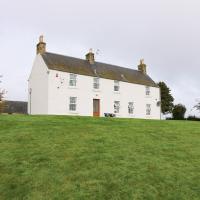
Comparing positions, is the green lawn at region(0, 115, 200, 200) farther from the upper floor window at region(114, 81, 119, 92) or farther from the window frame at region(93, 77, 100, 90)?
the upper floor window at region(114, 81, 119, 92)

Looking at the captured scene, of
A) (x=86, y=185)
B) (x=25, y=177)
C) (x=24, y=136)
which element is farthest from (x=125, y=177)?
(x=24, y=136)

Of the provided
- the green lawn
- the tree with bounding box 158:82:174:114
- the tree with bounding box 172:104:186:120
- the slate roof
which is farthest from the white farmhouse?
the green lawn

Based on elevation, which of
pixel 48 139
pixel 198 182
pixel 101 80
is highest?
pixel 101 80

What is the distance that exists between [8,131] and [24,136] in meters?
1.88

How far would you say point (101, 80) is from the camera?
145ft

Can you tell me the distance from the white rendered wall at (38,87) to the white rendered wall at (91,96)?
3.94 feet

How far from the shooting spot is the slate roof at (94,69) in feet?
134

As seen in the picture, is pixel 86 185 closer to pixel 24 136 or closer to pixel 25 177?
pixel 25 177

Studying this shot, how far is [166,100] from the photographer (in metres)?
66.6

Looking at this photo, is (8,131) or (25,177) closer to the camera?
(25,177)

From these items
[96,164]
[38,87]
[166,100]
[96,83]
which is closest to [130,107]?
[96,83]

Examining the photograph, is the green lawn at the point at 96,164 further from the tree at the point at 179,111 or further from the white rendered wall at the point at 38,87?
the tree at the point at 179,111

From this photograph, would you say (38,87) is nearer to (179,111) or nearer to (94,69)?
(94,69)

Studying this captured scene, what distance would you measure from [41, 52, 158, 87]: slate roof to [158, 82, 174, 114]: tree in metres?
13.7
